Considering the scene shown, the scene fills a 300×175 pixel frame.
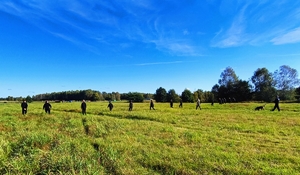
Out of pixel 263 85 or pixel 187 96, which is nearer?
pixel 263 85

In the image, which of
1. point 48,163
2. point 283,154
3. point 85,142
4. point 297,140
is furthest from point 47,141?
point 297,140

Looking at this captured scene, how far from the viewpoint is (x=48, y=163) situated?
22.7 feet

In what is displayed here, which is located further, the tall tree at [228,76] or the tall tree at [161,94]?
the tall tree at [161,94]

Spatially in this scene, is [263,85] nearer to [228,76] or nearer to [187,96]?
[228,76]

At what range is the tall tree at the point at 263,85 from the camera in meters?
65.4

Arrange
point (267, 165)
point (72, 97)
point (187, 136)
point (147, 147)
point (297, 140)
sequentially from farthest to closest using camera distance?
point (72, 97)
point (187, 136)
point (297, 140)
point (147, 147)
point (267, 165)

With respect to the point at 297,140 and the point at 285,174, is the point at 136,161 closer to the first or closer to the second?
the point at 285,174

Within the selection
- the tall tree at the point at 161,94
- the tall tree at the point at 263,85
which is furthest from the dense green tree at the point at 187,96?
the tall tree at the point at 263,85

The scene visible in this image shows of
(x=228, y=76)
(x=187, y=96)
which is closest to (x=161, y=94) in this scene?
(x=187, y=96)

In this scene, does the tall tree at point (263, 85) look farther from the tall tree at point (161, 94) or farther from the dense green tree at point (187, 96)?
the tall tree at point (161, 94)

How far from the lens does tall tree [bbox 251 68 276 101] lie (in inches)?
2576

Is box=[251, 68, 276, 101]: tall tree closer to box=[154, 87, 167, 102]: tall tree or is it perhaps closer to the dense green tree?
the dense green tree

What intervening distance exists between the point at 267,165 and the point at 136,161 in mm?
4397

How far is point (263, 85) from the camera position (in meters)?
70.3
